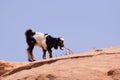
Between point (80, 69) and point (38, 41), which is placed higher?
point (38, 41)

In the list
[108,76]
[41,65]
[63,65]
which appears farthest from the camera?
[41,65]

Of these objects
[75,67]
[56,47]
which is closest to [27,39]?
[56,47]

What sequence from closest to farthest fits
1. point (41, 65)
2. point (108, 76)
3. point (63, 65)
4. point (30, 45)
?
point (108, 76), point (63, 65), point (41, 65), point (30, 45)

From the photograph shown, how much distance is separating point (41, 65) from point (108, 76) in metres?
1.68

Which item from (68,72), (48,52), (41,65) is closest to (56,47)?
(48,52)

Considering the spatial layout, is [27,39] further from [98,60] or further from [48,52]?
[98,60]

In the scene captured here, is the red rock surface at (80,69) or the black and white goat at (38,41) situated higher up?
the black and white goat at (38,41)

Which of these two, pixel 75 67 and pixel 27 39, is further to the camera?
pixel 27 39

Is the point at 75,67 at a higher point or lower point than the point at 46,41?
lower

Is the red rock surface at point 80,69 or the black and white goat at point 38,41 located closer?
the red rock surface at point 80,69

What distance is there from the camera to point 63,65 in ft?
22.6

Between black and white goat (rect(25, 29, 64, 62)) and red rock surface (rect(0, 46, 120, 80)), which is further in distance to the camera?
black and white goat (rect(25, 29, 64, 62))

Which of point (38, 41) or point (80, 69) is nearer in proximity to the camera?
point (80, 69)

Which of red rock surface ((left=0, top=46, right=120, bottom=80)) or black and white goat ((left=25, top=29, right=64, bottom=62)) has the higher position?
black and white goat ((left=25, top=29, right=64, bottom=62))
